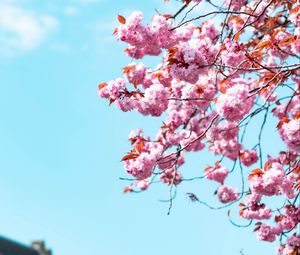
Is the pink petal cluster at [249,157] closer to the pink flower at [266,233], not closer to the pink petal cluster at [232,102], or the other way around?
the pink flower at [266,233]

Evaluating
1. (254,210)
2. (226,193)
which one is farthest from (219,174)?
(254,210)

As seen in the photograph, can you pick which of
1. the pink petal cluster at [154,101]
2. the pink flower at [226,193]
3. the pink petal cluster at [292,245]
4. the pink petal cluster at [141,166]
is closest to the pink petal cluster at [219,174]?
the pink flower at [226,193]

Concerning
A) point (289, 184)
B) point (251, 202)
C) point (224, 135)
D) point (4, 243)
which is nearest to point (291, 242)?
point (251, 202)

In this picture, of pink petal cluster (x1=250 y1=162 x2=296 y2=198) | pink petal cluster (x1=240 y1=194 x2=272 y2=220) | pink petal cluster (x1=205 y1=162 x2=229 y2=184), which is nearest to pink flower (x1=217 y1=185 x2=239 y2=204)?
pink petal cluster (x1=205 y1=162 x2=229 y2=184)

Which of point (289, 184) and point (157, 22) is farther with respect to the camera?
point (289, 184)

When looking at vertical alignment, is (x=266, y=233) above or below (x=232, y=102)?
above

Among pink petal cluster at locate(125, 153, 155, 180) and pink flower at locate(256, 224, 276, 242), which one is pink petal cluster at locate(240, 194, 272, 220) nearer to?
pink flower at locate(256, 224, 276, 242)

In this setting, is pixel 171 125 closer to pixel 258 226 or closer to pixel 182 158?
pixel 182 158

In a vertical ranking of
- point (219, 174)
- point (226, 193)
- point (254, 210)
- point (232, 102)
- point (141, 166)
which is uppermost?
point (219, 174)

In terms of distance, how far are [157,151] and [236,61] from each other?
1.02 metres

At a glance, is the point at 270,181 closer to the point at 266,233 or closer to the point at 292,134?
the point at 292,134

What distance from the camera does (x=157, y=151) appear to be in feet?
15.7

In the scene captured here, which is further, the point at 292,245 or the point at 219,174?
the point at 219,174

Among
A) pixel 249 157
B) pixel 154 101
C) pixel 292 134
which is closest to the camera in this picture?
pixel 154 101
